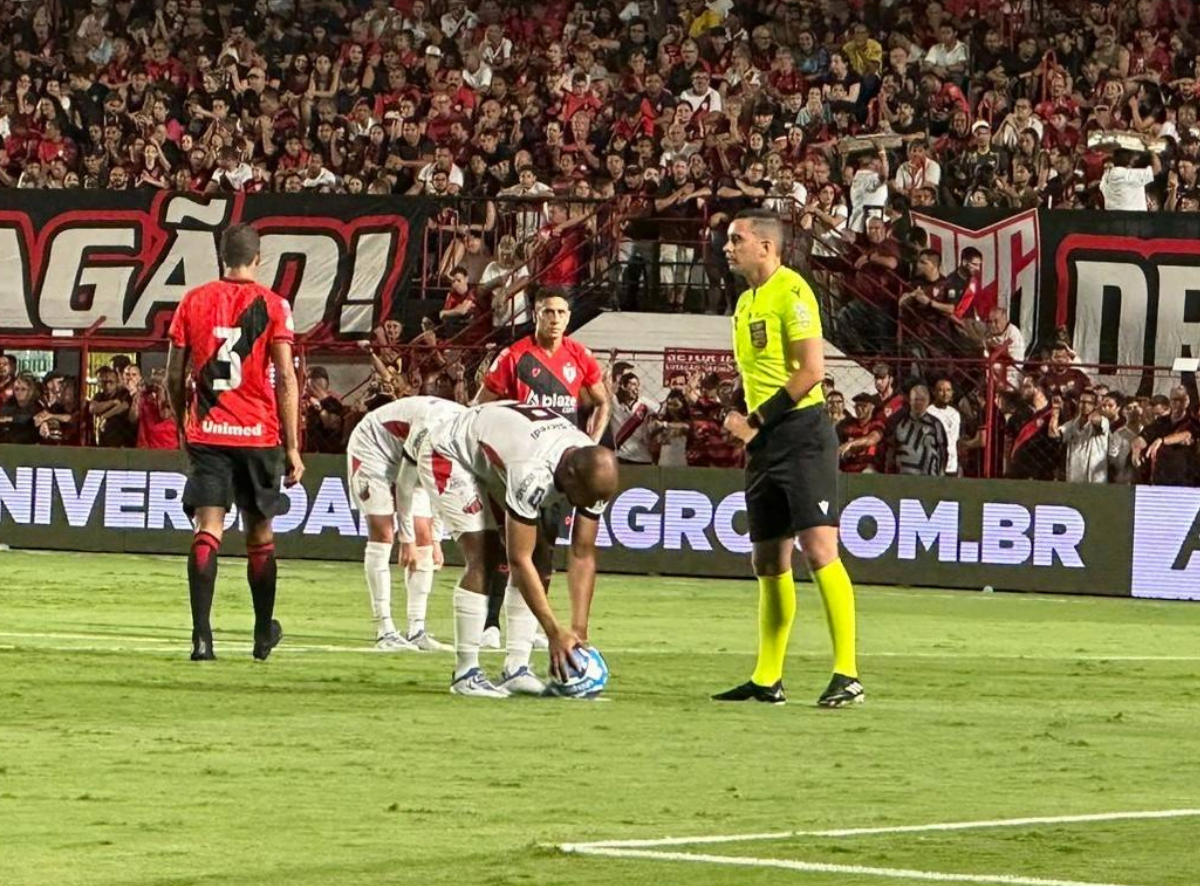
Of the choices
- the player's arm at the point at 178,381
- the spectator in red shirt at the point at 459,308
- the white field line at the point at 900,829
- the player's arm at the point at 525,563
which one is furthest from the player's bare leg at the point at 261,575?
the spectator in red shirt at the point at 459,308

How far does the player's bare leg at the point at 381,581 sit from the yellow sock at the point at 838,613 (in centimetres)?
412

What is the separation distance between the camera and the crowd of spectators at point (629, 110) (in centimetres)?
2767

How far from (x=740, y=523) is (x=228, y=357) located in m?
12.1

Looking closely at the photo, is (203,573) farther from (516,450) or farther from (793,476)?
(793,476)

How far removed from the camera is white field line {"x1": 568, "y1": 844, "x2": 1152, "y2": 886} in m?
6.84

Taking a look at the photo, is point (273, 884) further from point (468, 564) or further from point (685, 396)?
point (685, 396)

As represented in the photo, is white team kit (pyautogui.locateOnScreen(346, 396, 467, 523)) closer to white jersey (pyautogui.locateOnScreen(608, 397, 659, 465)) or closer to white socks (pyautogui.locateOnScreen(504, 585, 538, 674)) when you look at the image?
white socks (pyautogui.locateOnScreen(504, 585, 538, 674))

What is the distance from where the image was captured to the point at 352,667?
13.9 metres

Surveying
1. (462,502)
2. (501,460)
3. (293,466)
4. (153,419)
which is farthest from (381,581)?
(153,419)

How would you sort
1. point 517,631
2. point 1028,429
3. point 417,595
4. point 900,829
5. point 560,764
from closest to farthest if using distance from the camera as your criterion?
point 900,829 < point 560,764 < point 517,631 < point 417,595 < point 1028,429

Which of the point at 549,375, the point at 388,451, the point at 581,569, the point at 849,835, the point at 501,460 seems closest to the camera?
the point at 849,835

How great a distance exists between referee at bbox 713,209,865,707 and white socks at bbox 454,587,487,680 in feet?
4.42

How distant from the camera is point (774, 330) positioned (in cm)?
1198

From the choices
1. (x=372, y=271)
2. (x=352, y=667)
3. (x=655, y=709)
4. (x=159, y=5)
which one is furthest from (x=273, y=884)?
(x=159, y=5)
